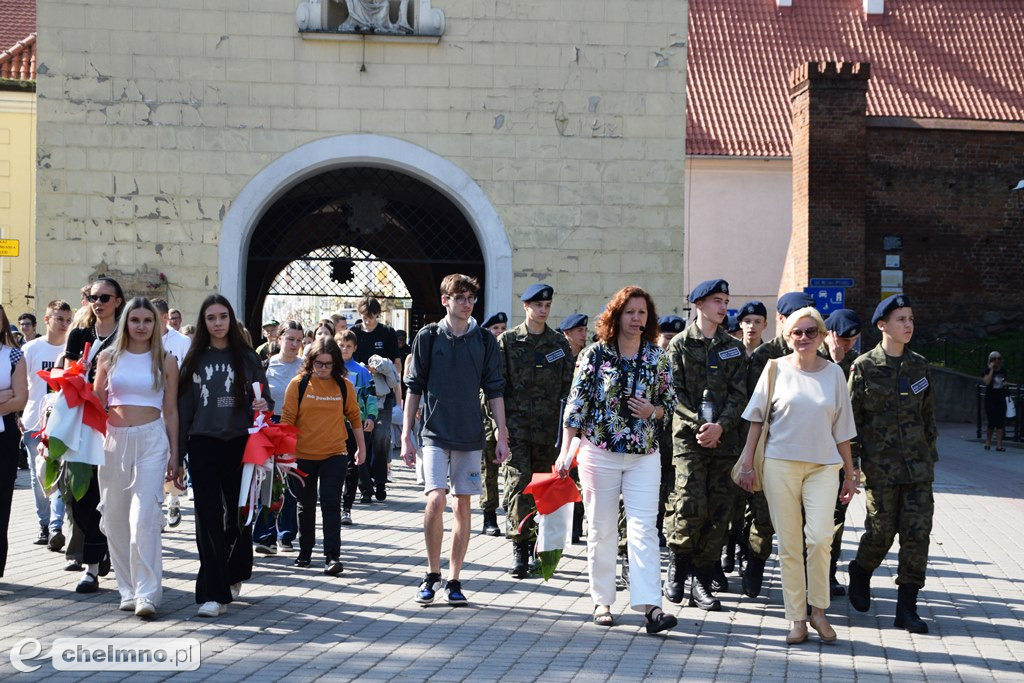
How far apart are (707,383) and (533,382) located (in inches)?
80.1

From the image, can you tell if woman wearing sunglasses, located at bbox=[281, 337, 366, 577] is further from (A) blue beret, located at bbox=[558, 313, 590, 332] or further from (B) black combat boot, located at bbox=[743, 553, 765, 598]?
(B) black combat boot, located at bbox=[743, 553, 765, 598]

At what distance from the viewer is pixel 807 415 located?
24.5ft

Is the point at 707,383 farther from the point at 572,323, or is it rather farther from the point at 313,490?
the point at 313,490

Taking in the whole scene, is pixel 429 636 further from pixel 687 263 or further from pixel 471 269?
pixel 687 263

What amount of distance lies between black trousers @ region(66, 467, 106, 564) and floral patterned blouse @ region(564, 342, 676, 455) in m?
3.18

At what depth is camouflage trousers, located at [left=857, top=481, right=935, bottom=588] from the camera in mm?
7781

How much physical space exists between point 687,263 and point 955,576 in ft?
85.9

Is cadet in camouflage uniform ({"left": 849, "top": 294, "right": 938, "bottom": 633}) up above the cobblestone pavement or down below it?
above

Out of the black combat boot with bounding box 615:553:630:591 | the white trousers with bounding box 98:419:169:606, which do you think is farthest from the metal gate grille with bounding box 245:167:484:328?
the white trousers with bounding box 98:419:169:606

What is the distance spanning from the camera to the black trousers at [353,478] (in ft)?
40.3

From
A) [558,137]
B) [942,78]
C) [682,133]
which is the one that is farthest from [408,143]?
[942,78]

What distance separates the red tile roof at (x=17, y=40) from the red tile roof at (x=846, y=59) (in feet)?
54.6

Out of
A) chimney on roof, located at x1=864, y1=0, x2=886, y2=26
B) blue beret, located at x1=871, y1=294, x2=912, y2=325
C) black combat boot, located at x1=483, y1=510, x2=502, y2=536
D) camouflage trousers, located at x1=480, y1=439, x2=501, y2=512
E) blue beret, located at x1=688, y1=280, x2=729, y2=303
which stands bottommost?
black combat boot, located at x1=483, y1=510, x2=502, y2=536

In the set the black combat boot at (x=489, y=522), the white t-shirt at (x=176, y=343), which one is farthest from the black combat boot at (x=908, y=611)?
the white t-shirt at (x=176, y=343)
